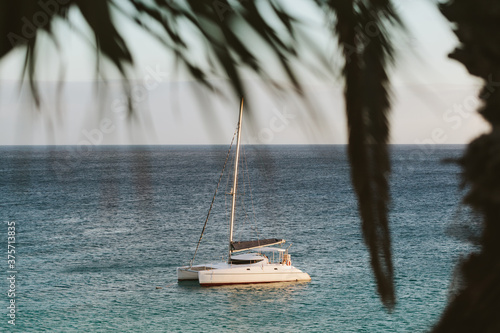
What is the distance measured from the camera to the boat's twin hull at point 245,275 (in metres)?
29.7

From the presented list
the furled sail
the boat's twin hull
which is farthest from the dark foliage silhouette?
the boat's twin hull

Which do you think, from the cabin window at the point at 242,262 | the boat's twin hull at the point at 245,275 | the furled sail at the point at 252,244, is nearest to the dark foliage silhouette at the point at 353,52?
A: the furled sail at the point at 252,244

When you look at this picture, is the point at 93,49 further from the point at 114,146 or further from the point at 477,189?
the point at 477,189

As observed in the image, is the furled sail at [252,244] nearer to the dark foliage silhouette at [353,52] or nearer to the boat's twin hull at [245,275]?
the boat's twin hull at [245,275]

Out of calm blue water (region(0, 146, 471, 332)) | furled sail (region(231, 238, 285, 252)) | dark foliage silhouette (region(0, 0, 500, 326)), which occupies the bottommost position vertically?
calm blue water (region(0, 146, 471, 332))

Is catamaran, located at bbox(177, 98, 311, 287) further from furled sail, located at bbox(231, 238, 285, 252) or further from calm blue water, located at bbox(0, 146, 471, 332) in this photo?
calm blue water, located at bbox(0, 146, 471, 332)

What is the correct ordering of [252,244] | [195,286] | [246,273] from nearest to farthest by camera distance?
[195,286] < [246,273] < [252,244]

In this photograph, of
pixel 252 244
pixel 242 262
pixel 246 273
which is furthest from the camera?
pixel 242 262

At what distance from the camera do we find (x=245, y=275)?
29781 millimetres

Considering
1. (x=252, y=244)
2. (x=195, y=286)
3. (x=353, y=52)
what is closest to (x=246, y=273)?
(x=252, y=244)

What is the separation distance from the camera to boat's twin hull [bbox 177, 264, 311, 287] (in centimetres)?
2966

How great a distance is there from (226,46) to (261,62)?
3 centimetres

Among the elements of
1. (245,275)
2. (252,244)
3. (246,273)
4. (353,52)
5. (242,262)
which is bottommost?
(245,275)

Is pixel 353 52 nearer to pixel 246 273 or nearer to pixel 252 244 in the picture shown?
pixel 246 273
